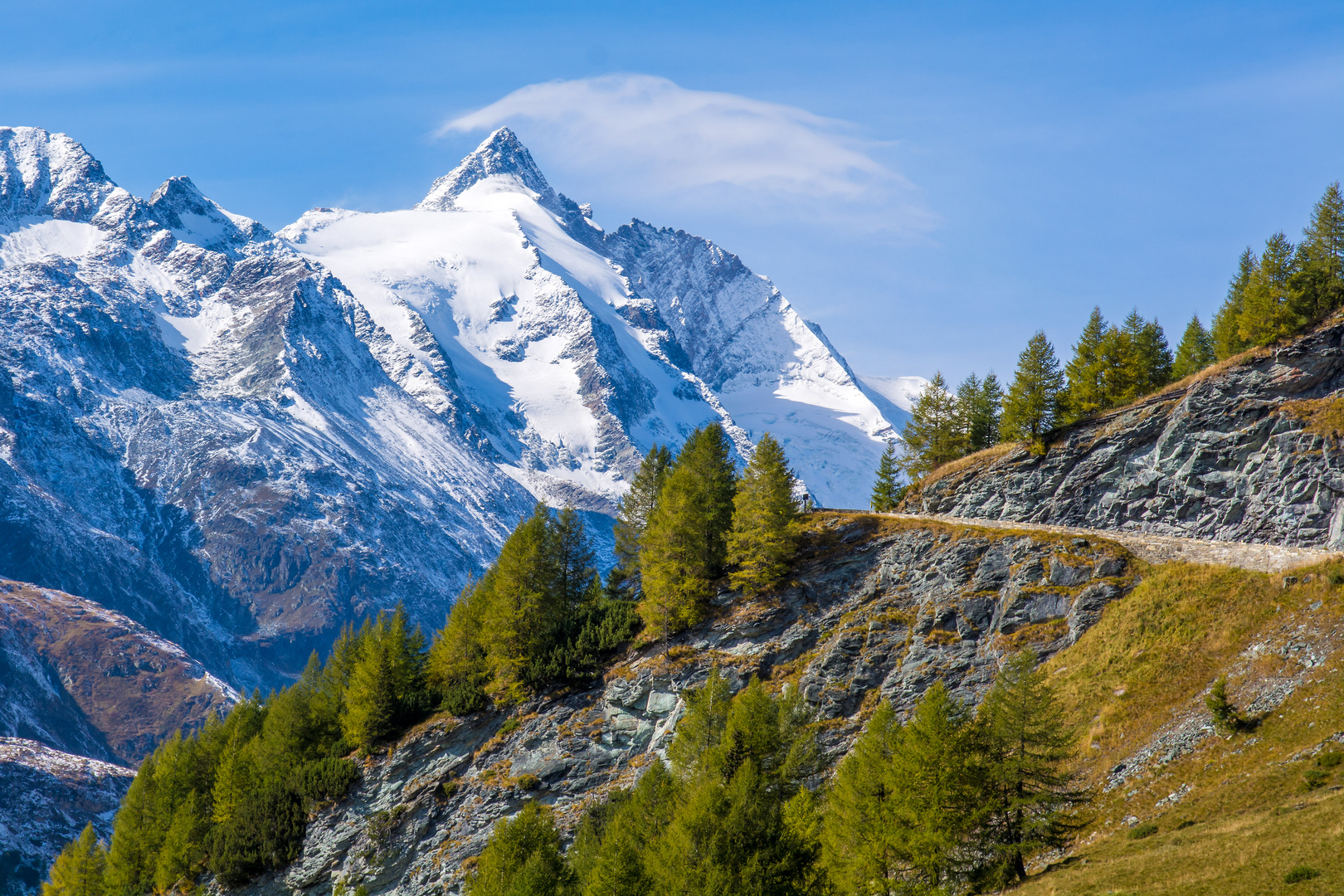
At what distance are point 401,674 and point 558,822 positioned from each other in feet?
80.3

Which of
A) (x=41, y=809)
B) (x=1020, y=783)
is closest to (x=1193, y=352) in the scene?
(x=1020, y=783)

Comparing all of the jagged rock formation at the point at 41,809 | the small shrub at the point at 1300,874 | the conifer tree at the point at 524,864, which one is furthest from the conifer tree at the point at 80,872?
the small shrub at the point at 1300,874

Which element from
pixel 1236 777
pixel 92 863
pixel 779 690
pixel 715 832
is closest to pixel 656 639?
Result: pixel 779 690

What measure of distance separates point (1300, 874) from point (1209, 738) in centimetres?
1359

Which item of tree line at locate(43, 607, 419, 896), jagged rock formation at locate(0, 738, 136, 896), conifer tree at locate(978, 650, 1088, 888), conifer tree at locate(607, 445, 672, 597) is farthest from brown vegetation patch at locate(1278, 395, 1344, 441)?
jagged rock formation at locate(0, 738, 136, 896)

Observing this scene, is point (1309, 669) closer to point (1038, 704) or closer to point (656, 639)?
point (1038, 704)

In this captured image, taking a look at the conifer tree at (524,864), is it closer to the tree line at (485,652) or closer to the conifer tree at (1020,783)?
the conifer tree at (1020,783)

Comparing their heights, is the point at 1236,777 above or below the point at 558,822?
below

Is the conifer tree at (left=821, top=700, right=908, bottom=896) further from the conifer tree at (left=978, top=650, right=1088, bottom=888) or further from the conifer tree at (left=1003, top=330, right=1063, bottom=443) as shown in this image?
the conifer tree at (left=1003, top=330, right=1063, bottom=443)

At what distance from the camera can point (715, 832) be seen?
3931 centimetres

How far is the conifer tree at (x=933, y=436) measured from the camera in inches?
3241

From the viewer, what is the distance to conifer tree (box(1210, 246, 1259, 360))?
69.5 m

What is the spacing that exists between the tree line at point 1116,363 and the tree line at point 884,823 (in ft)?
116

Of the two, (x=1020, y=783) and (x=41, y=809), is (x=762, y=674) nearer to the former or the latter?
(x=1020, y=783)
